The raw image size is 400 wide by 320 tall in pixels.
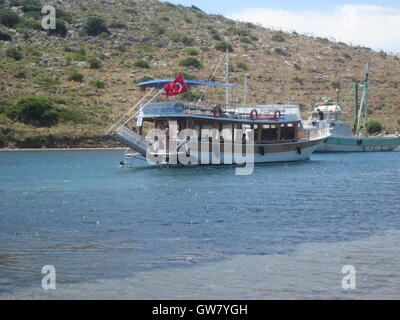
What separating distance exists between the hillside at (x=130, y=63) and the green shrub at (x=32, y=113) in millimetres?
194

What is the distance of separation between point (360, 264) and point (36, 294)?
8.09 metres

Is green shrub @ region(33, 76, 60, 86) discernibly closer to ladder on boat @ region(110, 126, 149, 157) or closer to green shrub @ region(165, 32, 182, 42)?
green shrub @ region(165, 32, 182, 42)

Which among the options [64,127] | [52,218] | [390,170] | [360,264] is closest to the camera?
[360,264]

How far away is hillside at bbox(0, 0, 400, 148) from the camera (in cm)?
7750

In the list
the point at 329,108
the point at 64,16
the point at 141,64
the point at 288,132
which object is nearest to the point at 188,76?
the point at 141,64

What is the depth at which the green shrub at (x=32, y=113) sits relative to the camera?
7450cm

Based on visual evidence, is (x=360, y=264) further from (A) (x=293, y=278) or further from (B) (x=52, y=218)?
(B) (x=52, y=218)

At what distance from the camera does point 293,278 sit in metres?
14.8

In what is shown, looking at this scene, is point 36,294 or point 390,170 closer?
point 36,294

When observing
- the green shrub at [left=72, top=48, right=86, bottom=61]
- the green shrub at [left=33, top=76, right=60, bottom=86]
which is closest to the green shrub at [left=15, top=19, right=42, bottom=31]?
the green shrub at [left=72, top=48, right=86, bottom=61]

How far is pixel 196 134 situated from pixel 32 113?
35.4 meters

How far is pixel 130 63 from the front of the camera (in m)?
106
